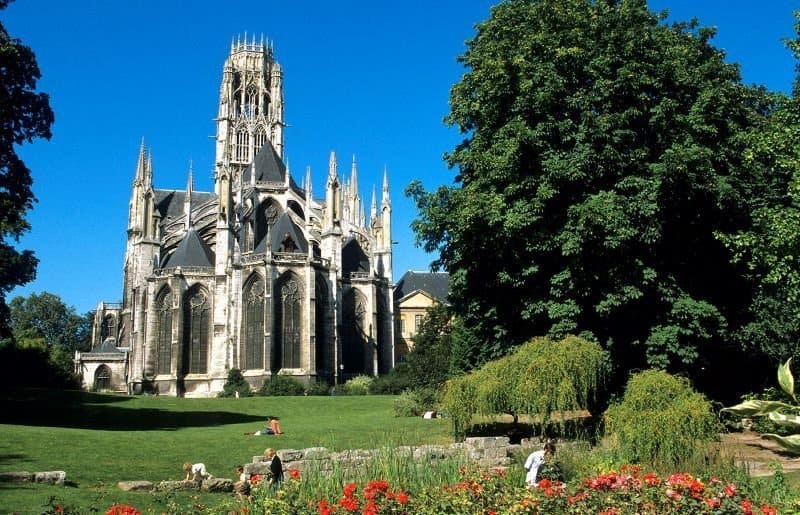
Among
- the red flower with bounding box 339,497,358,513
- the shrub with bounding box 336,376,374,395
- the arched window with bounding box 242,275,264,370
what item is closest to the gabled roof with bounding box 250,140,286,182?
the arched window with bounding box 242,275,264,370

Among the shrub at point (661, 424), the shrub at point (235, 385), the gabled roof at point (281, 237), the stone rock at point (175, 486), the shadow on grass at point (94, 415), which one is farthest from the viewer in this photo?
the gabled roof at point (281, 237)

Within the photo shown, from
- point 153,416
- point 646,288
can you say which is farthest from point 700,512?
point 153,416

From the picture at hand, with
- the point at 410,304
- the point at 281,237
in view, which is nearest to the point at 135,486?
the point at 281,237

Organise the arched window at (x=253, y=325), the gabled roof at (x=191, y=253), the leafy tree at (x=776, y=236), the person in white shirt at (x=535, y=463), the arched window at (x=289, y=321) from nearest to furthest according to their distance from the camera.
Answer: the person in white shirt at (x=535, y=463) < the leafy tree at (x=776, y=236) < the arched window at (x=253, y=325) < the arched window at (x=289, y=321) < the gabled roof at (x=191, y=253)

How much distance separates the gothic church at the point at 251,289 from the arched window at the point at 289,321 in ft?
0.25

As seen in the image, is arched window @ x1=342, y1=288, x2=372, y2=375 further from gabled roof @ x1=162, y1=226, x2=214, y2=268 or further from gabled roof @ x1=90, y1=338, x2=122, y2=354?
gabled roof @ x1=90, y1=338, x2=122, y2=354

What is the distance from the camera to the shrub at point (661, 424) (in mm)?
17469

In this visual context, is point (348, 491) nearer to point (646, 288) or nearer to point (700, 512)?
point (700, 512)

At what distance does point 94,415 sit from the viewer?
114 feet

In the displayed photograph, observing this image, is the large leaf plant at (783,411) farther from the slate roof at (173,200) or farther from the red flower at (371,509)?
the slate roof at (173,200)

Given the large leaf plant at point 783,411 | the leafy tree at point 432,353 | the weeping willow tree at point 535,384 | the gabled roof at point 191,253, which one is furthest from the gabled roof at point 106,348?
the large leaf plant at point 783,411

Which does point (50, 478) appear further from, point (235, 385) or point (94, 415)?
point (235, 385)

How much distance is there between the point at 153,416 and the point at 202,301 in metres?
25.3

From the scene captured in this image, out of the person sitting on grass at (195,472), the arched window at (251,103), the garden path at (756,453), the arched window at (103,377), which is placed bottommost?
the garden path at (756,453)
